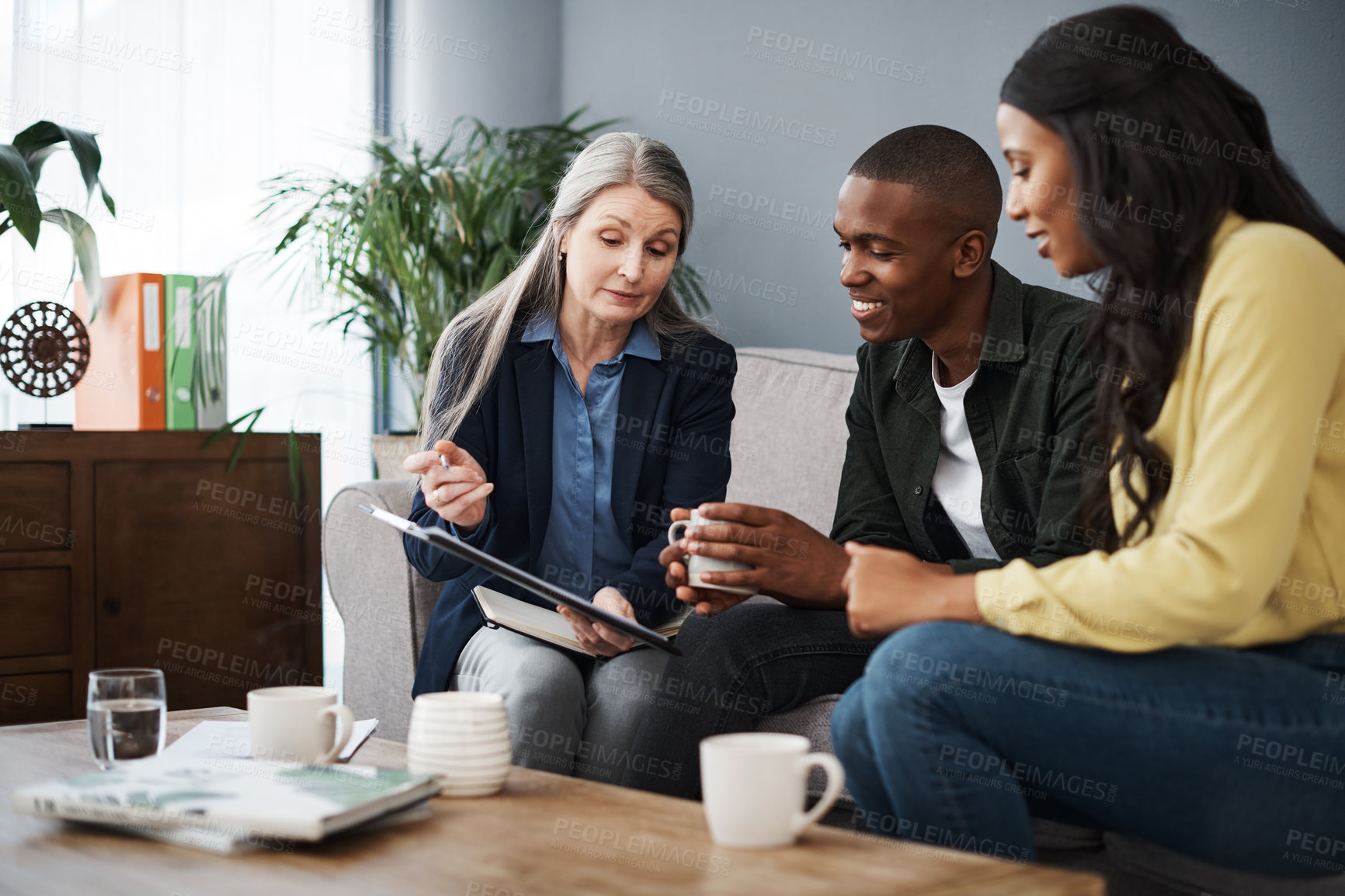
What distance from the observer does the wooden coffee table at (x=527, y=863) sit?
74cm

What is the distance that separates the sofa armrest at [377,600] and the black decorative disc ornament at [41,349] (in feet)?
2.21

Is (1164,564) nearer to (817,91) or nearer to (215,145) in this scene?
(817,91)

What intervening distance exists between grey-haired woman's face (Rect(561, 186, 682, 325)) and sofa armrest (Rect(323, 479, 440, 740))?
0.54 meters

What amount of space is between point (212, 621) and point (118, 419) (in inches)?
18.6

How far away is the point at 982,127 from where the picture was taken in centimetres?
235

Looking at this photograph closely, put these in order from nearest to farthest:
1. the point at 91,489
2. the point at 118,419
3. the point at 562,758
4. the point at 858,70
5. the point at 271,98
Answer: the point at 562,758 → the point at 91,489 → the point at 118,419 → the point at 858,70 → the point at 271,98

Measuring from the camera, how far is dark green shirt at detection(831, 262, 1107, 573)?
144cm

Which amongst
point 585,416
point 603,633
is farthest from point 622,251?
point 603,633

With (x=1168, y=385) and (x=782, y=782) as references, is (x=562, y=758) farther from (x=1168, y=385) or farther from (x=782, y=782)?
(x=1168, y=385)

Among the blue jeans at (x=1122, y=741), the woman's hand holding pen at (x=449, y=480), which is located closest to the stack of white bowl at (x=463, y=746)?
the blue jeans at (x=1122, y=741)

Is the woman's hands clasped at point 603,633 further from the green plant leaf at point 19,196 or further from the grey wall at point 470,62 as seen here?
the grey wall at point 470,62

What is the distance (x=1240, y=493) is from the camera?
0.92 meters

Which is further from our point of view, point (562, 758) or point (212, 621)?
point (212, 621)

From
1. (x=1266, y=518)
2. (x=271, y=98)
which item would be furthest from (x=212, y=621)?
(x=1266, y=518)
